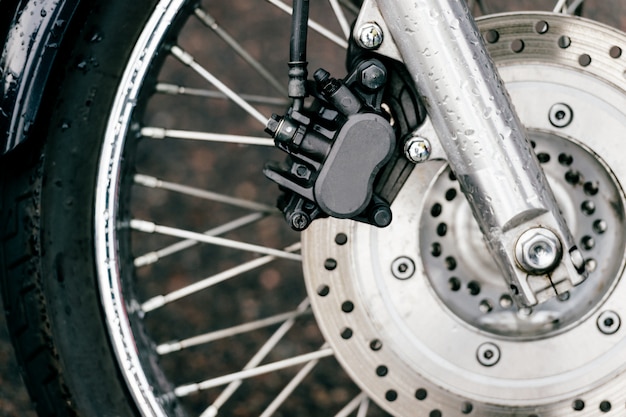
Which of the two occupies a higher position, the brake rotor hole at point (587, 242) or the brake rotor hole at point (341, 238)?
the brake rotor hole at point (341, 238)

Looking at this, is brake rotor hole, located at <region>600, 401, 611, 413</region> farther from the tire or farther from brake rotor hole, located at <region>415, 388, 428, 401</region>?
brake rotor hole, located at <region>415, 388, 428, 401</region>

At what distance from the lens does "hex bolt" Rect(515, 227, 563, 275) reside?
85 cm

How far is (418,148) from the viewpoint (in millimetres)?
871

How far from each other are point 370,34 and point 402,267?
35 centimetres

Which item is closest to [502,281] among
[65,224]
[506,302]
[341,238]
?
[506,302]

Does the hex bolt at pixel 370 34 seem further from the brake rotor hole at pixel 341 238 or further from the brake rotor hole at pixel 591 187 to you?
the brake rotor hole at pixel 591 187

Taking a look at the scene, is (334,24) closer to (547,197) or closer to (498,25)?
(498,25)

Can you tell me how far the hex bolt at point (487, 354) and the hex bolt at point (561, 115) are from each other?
0.97 feet

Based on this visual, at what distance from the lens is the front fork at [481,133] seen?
0.81 meters

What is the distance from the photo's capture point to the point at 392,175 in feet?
2.97

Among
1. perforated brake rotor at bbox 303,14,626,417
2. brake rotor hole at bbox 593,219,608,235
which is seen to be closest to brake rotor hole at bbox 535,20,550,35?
perforated brake rotor at bbox 303,14,626,417

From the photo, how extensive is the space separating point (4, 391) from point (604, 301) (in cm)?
103

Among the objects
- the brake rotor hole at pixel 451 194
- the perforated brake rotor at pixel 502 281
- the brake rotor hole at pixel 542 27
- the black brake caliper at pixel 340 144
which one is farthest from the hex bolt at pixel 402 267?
the brake rotor hole at pixel 542 27

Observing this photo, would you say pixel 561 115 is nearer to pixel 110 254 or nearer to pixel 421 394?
pixel 421 394
